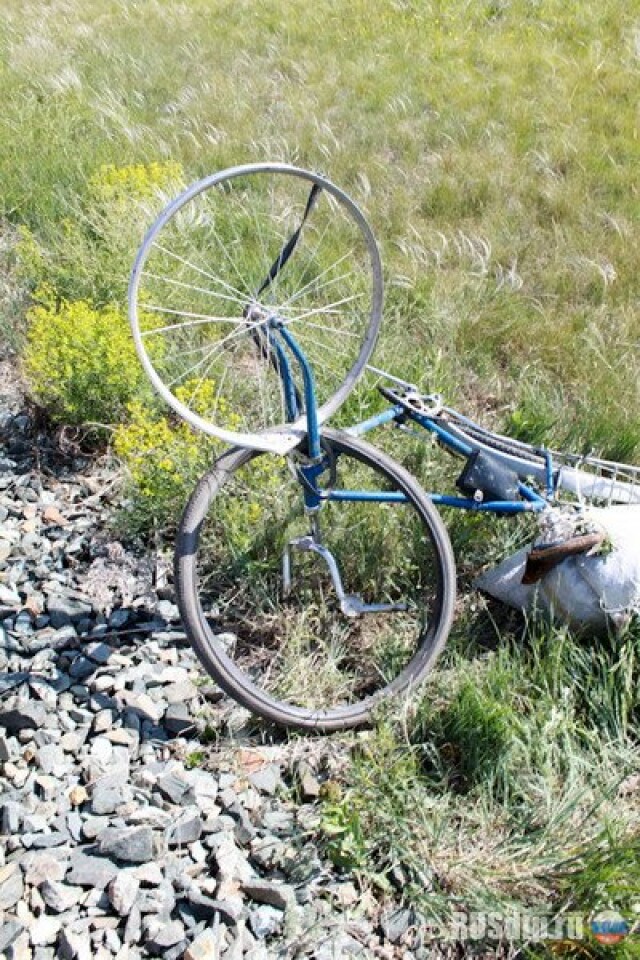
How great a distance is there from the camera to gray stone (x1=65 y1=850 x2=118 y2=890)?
2357mm

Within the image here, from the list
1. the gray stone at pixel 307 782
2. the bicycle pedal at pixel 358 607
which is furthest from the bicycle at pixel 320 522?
the gray stone at pixel 307 782

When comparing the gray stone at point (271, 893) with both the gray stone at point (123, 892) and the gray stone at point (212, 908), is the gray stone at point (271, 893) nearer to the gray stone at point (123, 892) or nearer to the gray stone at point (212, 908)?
the gray stone at point (212, 908)

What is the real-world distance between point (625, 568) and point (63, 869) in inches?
73.9

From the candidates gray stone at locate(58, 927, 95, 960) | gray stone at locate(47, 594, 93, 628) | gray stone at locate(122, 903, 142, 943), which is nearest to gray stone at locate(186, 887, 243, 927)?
gray stone at locate(122, 903, 142, 943)

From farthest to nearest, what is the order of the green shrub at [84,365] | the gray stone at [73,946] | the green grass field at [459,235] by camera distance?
the green shrub at [84,365] → the green grass field at [459,235] → the gray stone at [73,946]

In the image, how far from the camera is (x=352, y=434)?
119 inches

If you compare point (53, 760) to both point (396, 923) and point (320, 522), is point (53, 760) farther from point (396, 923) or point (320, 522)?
point (320, 522)

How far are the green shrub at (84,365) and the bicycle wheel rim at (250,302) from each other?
0.43 feet

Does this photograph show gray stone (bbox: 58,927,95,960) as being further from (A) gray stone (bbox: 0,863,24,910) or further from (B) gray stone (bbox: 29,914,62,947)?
(A) gray stone (bbox: 0,863,24,910)

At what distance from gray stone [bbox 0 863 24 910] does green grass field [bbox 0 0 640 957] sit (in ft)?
2.67

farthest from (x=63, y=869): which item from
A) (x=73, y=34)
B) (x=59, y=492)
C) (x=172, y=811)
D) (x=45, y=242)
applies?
(x=73, y=34)

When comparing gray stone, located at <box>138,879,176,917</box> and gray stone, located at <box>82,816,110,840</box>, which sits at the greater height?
gray stone, located at <box>82,816,110,840</box>

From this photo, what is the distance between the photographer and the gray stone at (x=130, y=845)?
2.42 metres
